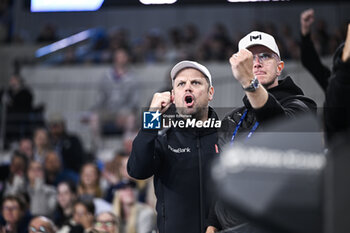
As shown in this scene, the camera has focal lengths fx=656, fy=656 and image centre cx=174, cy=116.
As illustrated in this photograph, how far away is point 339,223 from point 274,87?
5.97ft

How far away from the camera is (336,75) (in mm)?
2340

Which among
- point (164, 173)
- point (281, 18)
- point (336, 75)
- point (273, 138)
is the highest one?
point (281, 18)

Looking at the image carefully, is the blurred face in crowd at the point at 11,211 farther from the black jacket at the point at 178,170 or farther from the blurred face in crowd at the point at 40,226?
the black jacket at the point at 178,170

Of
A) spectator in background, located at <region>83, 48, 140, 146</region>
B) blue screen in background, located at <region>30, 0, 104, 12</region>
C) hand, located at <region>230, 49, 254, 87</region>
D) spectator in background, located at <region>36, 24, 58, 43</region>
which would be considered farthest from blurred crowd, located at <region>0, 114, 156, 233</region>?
spectator in background, located at <region>36, 24, 58, 43</region>

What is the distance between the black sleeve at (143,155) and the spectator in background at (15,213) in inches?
119

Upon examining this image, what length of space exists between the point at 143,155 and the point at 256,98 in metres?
0.80

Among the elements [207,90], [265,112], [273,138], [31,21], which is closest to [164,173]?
[207,90]

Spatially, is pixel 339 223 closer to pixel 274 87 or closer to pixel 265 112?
pixel 265 112

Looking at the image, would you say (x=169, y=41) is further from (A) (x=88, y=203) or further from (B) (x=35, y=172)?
(A) (x=88, y=203)

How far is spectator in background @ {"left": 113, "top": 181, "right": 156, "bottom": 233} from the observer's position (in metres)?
6.31

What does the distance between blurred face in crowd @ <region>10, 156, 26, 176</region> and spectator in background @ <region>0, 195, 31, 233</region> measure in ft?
3.93

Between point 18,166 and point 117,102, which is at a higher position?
point 117,102

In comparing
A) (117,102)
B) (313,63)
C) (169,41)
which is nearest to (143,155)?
(313,63)

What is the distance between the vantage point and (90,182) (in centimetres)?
743
